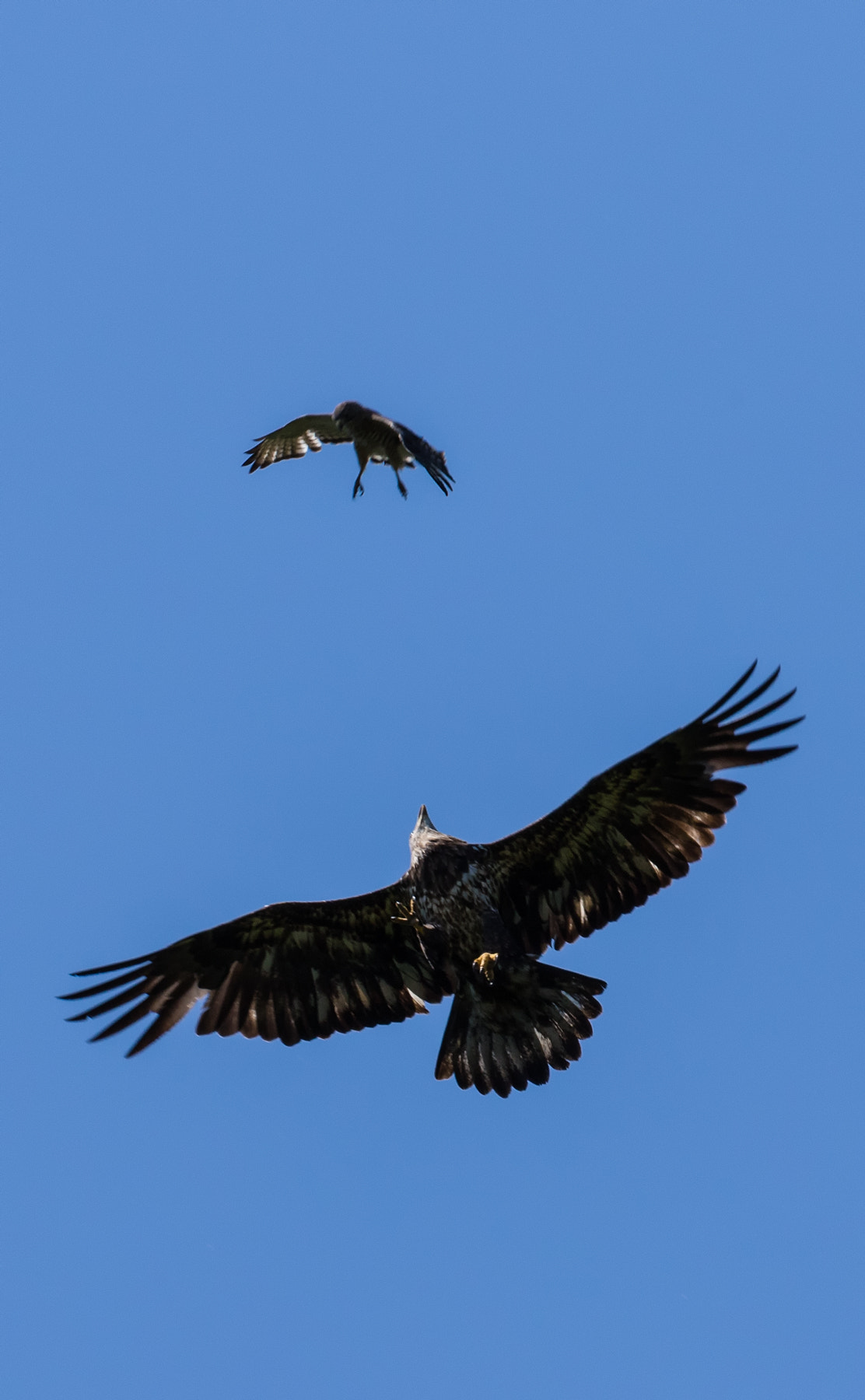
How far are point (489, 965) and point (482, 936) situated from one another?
237mm

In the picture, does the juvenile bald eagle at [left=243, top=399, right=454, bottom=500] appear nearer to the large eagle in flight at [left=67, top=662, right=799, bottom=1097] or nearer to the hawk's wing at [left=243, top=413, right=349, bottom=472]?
the hawk's wing at [left=243, top=413, right=349, bottom=472]

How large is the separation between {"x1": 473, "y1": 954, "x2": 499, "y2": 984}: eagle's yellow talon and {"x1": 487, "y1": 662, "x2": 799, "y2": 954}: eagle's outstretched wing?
1.39 ft

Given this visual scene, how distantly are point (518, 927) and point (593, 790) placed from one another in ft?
3.97

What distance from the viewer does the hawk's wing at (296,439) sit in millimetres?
15609

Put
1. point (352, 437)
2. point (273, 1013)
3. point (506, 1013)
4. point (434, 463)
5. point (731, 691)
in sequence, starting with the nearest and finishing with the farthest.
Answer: point (731, 691)
point (506, 1013)
point (273, 1013)
point (434, 463)
point (352, 437)

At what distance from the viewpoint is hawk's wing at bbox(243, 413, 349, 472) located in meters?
15.6

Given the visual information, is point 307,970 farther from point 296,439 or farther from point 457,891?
point 296,439

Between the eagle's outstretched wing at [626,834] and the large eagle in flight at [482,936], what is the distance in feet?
0.03

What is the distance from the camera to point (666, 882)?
1022cm

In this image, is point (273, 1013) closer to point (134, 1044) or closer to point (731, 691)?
point (134, 1044)

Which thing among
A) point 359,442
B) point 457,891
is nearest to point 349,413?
point 359,442

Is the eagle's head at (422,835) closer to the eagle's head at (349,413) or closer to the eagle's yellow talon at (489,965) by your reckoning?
the eagle's yellow talon at (489,965)

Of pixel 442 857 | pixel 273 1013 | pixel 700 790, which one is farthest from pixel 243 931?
pixel 700 790

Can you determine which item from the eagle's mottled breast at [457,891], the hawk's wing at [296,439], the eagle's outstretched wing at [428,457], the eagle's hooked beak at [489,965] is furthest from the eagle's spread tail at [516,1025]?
the hawk's wing at [296,439]
